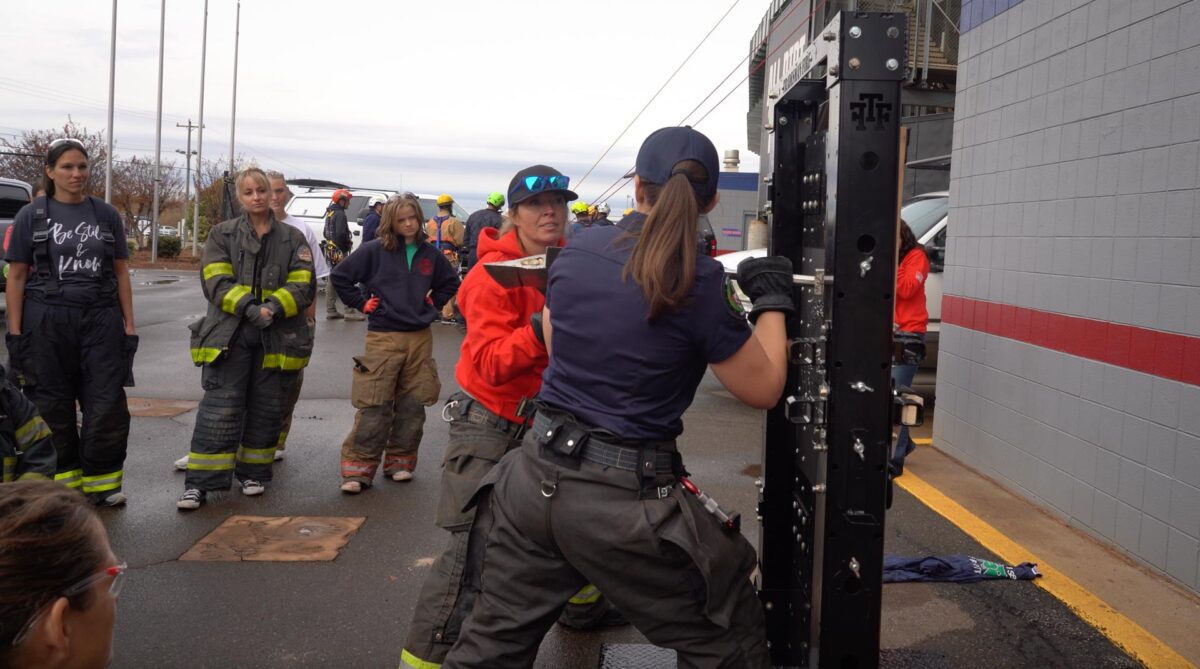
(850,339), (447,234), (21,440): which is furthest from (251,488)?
(447,234)

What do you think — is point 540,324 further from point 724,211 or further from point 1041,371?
point 724,211

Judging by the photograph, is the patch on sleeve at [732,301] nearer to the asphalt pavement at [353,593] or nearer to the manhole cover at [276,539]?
the asphalt pavement at [353,593]

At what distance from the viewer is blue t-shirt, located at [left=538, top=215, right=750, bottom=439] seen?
2.60m

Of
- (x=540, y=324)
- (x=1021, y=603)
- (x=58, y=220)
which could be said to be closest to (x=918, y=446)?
(x=1021, y=603)

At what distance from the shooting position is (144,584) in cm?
491

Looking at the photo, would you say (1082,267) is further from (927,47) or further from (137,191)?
(137,191)

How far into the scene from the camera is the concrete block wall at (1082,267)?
484 cm

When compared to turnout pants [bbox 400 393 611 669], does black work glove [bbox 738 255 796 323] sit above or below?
above

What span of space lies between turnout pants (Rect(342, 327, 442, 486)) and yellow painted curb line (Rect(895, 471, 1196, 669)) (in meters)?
3.36

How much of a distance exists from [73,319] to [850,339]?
15.8 feet

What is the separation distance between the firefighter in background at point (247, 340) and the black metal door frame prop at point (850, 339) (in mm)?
4169

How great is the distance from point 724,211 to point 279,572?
1922 centimetres

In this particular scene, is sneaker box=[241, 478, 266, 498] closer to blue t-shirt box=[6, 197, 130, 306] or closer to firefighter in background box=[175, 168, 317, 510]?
firefighter in background box=[175, 168, 317, 510]

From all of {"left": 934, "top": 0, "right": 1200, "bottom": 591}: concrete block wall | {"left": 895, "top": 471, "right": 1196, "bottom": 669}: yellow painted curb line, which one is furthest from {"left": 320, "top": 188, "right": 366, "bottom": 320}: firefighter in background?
{"left": 895, "top": 471, "right": 1196, "bottom": 669}: yellow painted curb line
